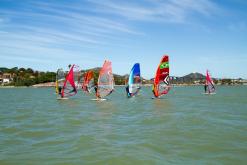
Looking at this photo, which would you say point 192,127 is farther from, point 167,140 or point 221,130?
point 167,140

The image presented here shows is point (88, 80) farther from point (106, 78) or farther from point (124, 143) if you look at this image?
point (124, 143)

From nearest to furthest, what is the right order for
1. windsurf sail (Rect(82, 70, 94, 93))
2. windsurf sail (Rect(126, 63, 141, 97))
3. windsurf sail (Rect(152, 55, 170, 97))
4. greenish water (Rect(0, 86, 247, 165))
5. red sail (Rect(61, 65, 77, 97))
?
greenish water (Rect(0, 86, 247, 165))
windsurf sail (Rect(152, 55, 170, 97))
windsurf sail (Rect(126, 63, 141, 97))
red sail (Rect(61, 65, 77, 97))
windsurf sail (Rect(82, 70, 94, 93))

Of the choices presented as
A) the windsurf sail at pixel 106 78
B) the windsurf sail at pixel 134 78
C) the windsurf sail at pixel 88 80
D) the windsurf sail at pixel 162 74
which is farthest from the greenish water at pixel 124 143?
the windsurf sail at pixel 88 80

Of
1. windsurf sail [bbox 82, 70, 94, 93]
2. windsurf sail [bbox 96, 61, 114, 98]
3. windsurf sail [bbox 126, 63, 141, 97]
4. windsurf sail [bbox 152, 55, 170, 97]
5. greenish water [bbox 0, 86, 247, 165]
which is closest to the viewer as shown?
greenish water [bbox 0, 86, 247, 165]

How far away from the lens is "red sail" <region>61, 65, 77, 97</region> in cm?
4528

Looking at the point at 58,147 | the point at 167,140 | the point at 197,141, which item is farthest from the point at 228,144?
the point at 58,147

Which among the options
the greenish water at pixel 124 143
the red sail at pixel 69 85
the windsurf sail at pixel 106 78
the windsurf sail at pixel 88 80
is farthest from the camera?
the windsurf sail at pixel 88 80

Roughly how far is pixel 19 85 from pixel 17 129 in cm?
18556

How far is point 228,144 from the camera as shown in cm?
1384

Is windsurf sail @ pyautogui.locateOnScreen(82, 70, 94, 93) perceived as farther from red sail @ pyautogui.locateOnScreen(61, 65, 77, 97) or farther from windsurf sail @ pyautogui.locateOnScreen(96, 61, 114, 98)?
windsurf sail @ pyautogui.locateOnScreen(96, 61, 114, 98)

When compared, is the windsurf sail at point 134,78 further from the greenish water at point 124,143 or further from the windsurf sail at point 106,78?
the greenish water at point 124,143

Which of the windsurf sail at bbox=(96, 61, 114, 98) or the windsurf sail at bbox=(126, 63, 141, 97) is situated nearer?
the windsurf sail at bbox=(96, 61, 114, 98)

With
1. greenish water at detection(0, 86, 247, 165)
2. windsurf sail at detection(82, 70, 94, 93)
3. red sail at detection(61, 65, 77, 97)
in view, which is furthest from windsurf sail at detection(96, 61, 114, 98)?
greenish water at detection(0, 86, 247, 165)

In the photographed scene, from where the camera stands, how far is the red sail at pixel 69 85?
45281mm
